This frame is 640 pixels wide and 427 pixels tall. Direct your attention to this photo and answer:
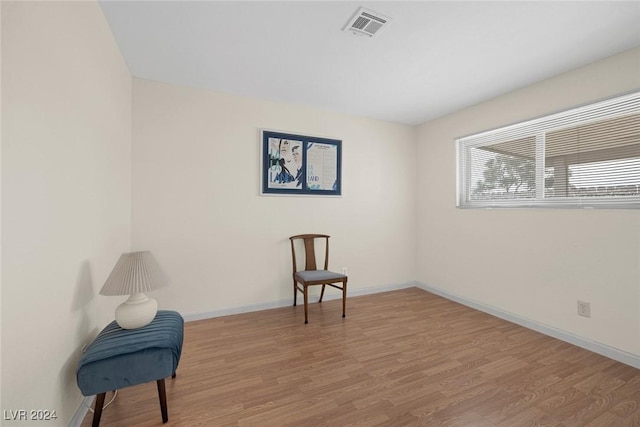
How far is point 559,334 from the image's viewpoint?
2566mm

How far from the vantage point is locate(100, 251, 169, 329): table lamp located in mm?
1607

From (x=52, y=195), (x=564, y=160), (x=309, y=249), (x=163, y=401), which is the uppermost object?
(x=564, y=160)

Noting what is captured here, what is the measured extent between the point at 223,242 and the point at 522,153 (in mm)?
3531

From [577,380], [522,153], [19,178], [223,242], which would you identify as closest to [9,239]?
[19,178]

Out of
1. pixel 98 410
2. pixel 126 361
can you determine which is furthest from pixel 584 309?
pixel 98 410

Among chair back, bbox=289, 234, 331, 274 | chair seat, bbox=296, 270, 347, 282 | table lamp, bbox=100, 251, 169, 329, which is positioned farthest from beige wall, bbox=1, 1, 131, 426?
chair back, bbox=289, 234, 331, 274

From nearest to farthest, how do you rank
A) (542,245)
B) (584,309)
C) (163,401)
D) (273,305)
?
1. (163,401)
2. (584,309)
3. (542,245)
4. (273,305)

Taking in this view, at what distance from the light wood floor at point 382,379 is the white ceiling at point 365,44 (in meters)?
2.57

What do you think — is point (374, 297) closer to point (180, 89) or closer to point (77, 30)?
point (180, 89)

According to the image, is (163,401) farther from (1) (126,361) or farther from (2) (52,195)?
(2) (52,195)

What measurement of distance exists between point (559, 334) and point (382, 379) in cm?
197

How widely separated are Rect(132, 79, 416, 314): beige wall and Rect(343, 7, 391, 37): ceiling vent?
1.53 m

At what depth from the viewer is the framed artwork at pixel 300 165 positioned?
325 centimetres

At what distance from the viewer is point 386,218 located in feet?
13.3
